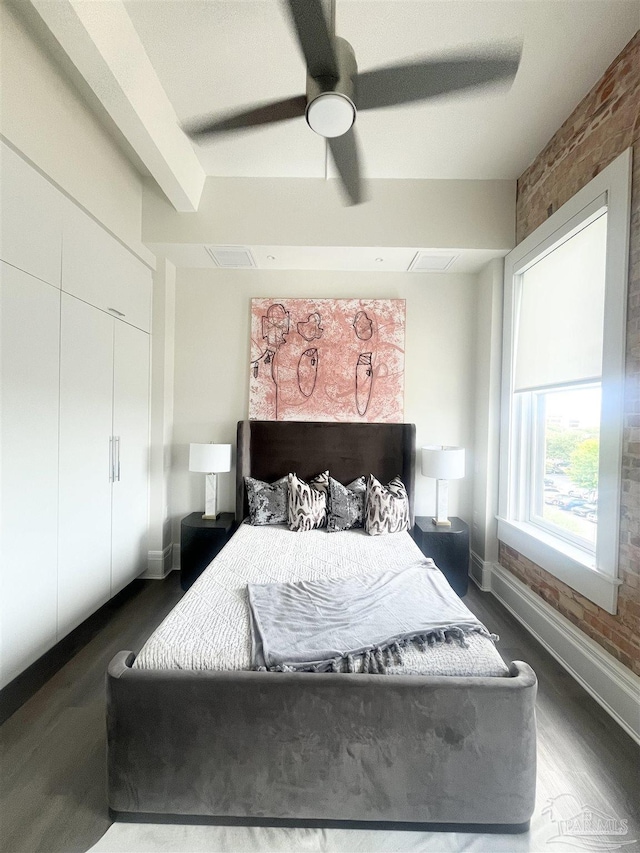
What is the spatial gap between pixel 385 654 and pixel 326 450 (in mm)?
2033

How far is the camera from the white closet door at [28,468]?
1.79 meters

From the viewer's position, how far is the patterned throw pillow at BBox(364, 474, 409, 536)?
2.93 meters

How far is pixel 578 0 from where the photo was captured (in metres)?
1.68

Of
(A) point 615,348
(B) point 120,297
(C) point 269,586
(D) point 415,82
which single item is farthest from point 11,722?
(A) point 615,348

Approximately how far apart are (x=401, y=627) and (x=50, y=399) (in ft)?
6.76

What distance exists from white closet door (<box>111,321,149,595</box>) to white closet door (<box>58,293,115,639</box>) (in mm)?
96

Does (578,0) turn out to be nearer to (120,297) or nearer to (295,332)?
(295,332)

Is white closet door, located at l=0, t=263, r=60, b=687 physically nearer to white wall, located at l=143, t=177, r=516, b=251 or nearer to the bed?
the bed

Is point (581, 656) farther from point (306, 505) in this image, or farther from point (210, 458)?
point (210, 458)

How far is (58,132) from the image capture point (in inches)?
80.0

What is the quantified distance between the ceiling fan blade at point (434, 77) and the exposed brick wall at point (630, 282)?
3.23ft

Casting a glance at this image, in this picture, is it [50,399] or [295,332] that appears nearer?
[50,399]

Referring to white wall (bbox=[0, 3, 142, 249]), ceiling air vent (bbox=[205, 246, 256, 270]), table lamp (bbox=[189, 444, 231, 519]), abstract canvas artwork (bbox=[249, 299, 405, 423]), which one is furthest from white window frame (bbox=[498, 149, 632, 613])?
white wall (bbox=[0, 3, 142, 249])

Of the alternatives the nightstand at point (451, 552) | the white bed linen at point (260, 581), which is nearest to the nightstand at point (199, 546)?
the white bed linen at point (260, 581)
